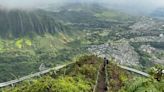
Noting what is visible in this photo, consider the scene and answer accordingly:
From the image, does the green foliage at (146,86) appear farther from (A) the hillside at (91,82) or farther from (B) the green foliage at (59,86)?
(B) the green foliage at (59,86)

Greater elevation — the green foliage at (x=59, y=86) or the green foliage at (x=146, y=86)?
the green foliage at (x=146, y=86)

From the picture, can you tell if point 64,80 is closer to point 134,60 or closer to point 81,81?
point 81,81

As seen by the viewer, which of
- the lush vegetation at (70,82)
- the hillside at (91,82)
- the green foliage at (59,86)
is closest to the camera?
the hillside at (91,82)

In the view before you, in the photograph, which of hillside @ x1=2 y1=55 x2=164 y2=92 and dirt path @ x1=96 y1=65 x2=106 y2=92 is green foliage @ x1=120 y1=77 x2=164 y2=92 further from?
dirt path @ x1=96 y1=65 x2=106 y2=92

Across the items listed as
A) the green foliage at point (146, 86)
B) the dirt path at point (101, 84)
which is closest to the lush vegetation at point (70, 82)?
the dirt path at point (101, 84)

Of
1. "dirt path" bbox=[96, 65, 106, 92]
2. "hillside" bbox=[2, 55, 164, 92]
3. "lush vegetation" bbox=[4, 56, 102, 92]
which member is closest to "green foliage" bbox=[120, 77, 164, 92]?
"hillside" bbox=[2, 55, 164, 92]

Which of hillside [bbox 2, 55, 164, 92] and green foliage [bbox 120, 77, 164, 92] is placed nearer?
green foliage [bbox 120, 77, 164, 92]

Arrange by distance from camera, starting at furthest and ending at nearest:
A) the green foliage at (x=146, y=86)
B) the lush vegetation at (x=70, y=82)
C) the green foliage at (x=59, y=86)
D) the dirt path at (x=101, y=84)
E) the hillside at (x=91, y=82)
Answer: the lush vegetation at (x=70, y=82) < the green foliage at (x=59, y=86) < the dirt path at (x=101, y=84) < the hillside at (x=91, y=82) < the green foliage at (x=146, y=86)

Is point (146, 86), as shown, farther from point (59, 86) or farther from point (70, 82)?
point (70, 82)

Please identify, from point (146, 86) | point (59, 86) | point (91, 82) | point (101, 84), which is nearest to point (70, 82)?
point (91, 82)

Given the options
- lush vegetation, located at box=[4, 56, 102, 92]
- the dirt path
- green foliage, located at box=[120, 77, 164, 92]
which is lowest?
lush vegetation, located at box=[4, 56, 102, 92]

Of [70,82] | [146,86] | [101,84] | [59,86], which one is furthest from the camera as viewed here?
[70,82]
